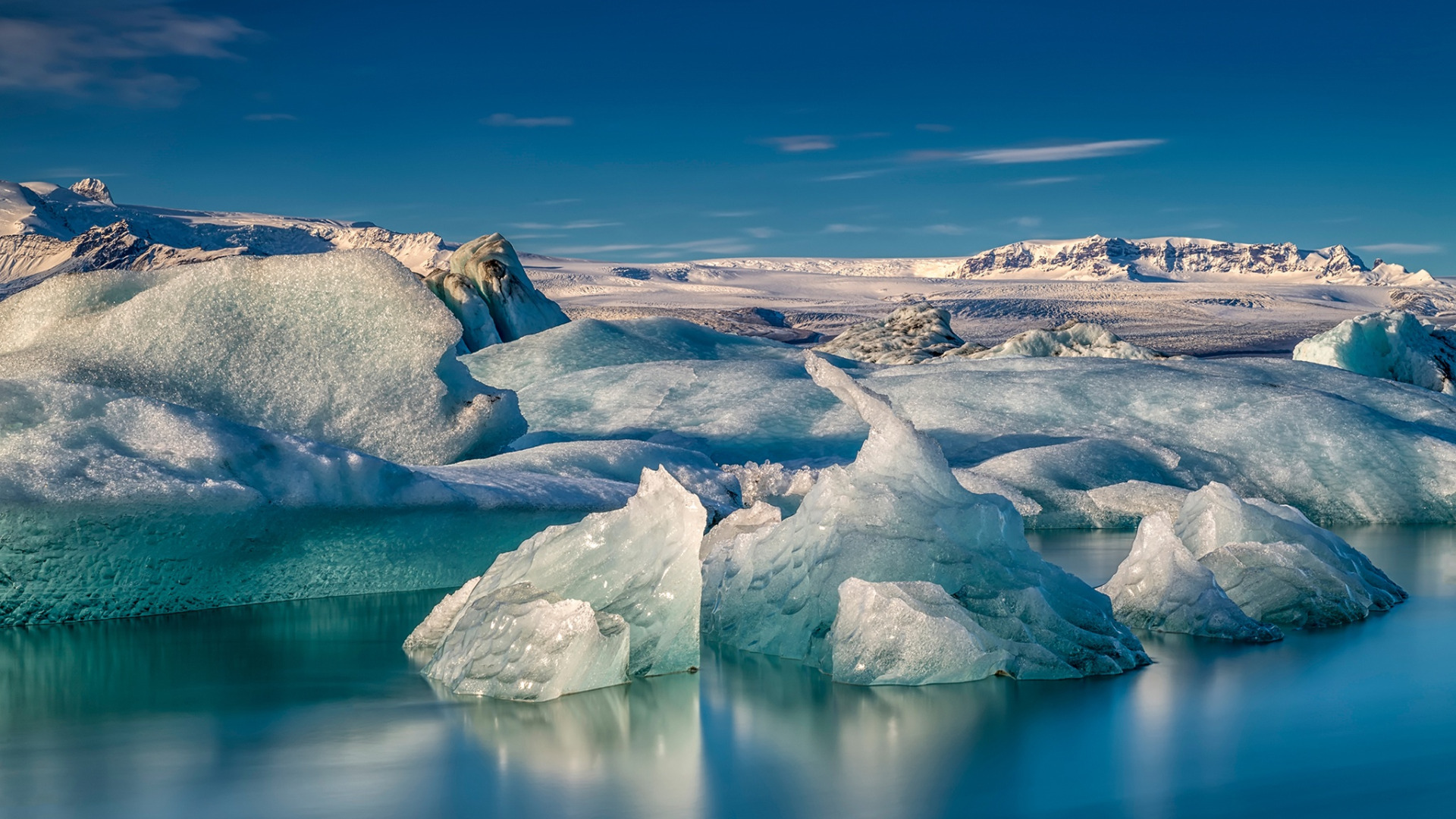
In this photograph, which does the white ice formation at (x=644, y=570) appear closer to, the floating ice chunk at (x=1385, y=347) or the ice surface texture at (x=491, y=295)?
the ice surface texture at (x=491, y=295)

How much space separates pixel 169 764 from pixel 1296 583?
3838mm

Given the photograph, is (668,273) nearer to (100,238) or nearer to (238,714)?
(100,238)

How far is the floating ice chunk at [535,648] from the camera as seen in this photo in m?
3.61

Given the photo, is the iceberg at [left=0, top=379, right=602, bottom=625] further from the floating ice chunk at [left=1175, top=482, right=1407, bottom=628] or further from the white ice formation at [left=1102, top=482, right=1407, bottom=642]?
the floating ice chunk at [left=1175, top=482, right=1407, bottom=628]

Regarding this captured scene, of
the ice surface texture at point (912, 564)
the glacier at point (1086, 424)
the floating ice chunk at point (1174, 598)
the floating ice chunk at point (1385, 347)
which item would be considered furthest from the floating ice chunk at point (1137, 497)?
the floating ice chunk at point (1385, 347)

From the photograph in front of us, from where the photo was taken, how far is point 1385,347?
1545 cm

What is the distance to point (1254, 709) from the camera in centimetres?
350

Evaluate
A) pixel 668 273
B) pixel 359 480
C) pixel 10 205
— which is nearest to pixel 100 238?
pixel 10 205

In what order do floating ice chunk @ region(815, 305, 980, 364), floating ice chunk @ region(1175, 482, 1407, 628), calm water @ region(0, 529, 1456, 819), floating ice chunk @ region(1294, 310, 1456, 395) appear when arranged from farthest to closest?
floating ice chunk @ region(815, 305, 980, 364), floating ice chunk @ region(1294, 310, 1456, 395), floating ice chunk @ region(1175, 482, 1407, 628), calm water @ region(0, 529, 1456, 819)

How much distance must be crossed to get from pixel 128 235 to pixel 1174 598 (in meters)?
102

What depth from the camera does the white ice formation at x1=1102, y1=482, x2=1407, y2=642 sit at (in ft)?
15.0

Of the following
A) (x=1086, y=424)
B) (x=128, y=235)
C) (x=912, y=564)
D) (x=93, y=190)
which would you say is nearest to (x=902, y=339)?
(x=1086, y=424)

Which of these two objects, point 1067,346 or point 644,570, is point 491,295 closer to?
point 1067,346

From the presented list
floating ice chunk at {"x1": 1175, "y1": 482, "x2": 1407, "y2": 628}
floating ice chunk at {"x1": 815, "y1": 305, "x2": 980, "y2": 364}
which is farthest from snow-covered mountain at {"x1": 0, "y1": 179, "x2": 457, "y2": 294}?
floating ice chunk at {"x1": 1175, "y1": 482, "x2": 1407, "y2": 628}
